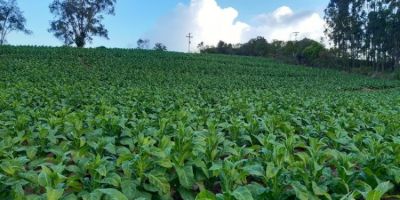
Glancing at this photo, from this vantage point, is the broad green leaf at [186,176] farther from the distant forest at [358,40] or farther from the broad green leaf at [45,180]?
the distant forest at [358,40]

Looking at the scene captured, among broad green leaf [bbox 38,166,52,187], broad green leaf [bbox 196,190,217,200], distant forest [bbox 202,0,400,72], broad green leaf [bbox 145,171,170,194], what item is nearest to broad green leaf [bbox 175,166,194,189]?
broad green leaf [bbox 145,171,170,194]

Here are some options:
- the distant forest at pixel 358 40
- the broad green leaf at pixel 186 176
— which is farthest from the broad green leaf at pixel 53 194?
the distant forest at pixel 358 40

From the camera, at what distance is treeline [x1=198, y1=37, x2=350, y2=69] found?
6319 centimetres

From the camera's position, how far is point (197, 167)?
3990 millimetres

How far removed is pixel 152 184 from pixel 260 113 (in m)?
6.26

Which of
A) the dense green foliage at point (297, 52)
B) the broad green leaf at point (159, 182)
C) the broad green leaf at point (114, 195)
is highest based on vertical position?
the dense green foliage at point (297, 52)

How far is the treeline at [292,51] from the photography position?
207ft

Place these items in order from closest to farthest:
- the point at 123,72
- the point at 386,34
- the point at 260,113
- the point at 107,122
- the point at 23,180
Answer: the point at 23,180, the point at 107,122, the point at 260,113, the point at 123,72, the point at 386,34

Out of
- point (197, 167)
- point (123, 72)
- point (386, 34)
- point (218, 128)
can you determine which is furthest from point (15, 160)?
point (386, 34)

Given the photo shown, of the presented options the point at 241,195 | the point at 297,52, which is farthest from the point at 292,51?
the point at 241,195

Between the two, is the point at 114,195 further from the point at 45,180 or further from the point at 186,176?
the point at 186,176

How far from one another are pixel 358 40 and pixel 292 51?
37.6 ft

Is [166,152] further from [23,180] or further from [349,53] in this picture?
[349,53]

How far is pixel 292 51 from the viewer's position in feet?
235
